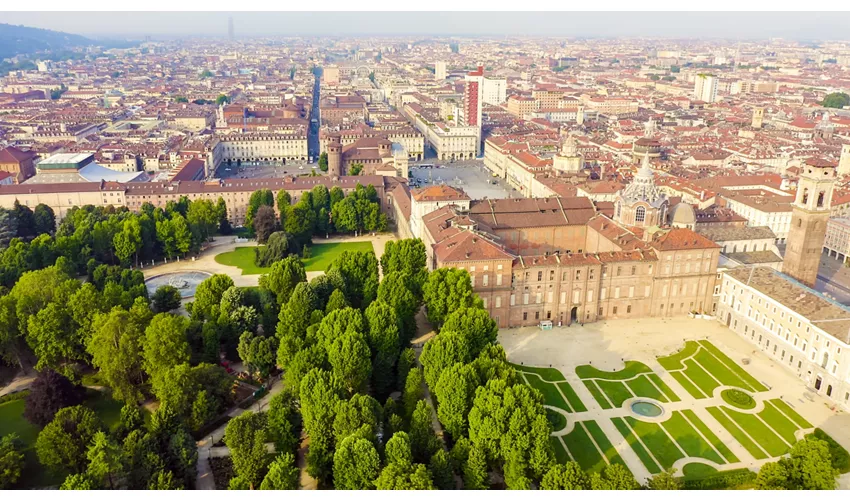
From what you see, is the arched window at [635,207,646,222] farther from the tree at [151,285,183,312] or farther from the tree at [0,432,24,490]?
the tree at [0,432,24,490]

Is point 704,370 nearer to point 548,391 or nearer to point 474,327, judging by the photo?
point 548,391

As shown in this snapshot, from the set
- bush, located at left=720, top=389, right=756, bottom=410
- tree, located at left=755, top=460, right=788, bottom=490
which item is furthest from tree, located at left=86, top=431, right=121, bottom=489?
bush, located at left=720, top=389, right=756, bottom=410

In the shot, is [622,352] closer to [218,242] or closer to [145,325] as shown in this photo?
[145,325]

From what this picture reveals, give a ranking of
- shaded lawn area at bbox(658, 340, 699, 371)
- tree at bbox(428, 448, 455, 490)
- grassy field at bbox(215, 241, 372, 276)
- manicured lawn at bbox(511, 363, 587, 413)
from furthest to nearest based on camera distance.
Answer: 1. grassy field at bbox(215, 241, 372, 276)
2. shaded lawn area at bbox(658, 340, 699, 371)
3. manicured lawn at bbox(511, 363, 587, 413)
4. tree at bbox(428, 448, 455, 490)

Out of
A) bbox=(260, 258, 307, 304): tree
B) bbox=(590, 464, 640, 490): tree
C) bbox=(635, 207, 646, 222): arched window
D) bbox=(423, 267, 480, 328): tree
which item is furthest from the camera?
bbox=(635, 207, 646, 222): arched window

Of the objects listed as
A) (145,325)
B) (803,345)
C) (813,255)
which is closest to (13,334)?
(145,325)

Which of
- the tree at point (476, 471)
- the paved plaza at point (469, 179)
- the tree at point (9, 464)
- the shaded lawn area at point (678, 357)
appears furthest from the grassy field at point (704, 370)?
the paved plaza at point (469, 179)

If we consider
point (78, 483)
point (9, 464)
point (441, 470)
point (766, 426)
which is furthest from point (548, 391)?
point (9, 464)
